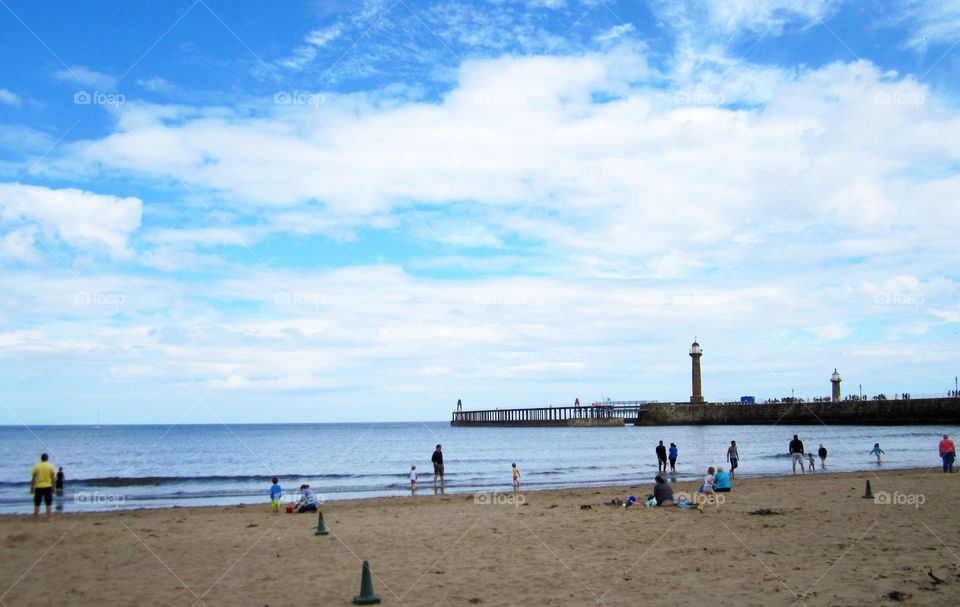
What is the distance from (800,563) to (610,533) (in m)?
4.40

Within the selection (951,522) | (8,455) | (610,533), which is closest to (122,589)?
(610,533)

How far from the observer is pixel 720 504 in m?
19.7

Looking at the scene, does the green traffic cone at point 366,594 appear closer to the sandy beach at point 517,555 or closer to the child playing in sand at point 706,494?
the sandy beach at point 517,555

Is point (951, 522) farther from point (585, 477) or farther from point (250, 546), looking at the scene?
point (585, 477)
